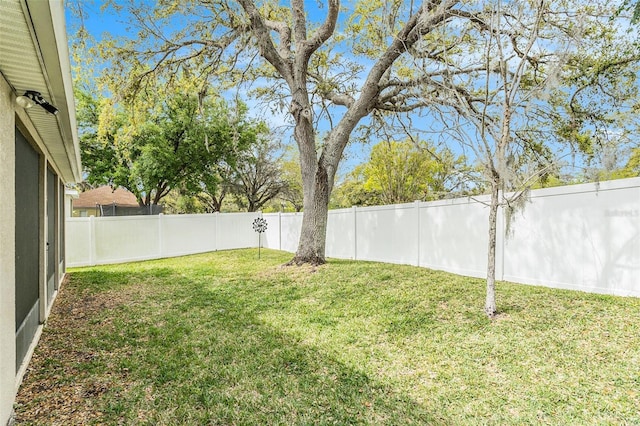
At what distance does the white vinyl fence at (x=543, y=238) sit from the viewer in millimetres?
4410

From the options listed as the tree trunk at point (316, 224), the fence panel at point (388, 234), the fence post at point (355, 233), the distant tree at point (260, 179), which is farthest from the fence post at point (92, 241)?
the distant tree at point (260, 179)

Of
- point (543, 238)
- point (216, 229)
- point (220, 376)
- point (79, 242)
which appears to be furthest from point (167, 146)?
point (543, 238)

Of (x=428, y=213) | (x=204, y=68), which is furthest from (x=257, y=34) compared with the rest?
(x=428, y=213)

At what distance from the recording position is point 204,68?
29.0 feet

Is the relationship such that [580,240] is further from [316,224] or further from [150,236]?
[150,236]

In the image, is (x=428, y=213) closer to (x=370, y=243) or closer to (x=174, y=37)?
(x=370, y=243)

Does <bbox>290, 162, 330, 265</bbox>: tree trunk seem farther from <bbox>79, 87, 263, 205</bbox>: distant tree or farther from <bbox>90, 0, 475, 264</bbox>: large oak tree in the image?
<bbox>79, 87, 263, 205</bbox>: distant tree

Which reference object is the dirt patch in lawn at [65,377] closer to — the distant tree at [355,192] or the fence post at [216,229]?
the fence post at [216,229]

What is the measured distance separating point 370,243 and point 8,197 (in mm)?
7999

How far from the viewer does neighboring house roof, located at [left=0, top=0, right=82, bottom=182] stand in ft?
5.67

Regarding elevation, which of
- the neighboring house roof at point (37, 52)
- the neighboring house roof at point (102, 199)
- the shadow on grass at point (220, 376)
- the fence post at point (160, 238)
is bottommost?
the shadow on grass at point (220, 376)

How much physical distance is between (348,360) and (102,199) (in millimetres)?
24224

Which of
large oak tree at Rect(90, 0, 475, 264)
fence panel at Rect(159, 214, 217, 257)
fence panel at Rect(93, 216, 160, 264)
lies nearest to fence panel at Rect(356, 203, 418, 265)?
large oak tree at Rect(90, 0, 475, 264)

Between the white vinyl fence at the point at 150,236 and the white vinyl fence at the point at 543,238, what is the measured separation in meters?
7.33
